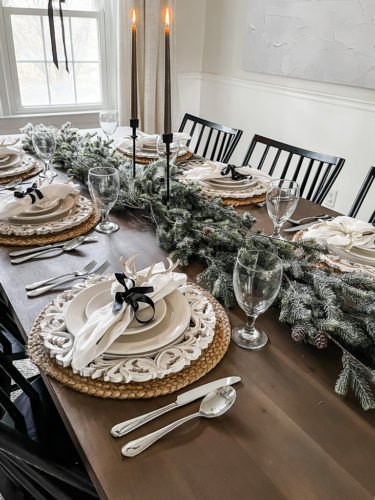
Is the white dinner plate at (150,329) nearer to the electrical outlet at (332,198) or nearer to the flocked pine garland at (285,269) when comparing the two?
the flocked pine garland at (285,269)

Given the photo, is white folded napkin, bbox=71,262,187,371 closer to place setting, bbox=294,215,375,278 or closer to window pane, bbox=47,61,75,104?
place setting, bbox=294,215,375,278

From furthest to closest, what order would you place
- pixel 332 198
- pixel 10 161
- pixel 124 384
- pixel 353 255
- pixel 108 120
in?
pixel 332 198 < pixel 108 120 < pixel 10 161 < pixel 353 255 < pixel 124 384

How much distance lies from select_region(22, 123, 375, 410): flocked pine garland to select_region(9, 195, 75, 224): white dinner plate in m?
0.16

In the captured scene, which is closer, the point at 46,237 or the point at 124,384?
the point at 124,384

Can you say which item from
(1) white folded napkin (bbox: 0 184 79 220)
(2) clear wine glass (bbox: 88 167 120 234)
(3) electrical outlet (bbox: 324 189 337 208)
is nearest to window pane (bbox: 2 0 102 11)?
(3) electrical outlet (bbox: 324 189 337 208)

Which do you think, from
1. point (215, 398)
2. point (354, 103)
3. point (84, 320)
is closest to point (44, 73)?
point (354, 103)

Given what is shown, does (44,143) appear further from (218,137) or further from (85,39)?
(85,39)

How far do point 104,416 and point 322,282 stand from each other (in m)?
0.50

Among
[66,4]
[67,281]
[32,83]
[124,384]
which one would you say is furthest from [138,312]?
[66,4]

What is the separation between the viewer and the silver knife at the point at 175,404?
58 centimetres

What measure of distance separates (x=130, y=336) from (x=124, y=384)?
9 centimetres

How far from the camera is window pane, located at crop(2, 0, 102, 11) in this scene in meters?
2.96

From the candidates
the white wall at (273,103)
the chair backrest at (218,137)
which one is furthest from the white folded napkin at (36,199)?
the white wall at (273,103)

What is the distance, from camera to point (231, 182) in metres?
1.52
